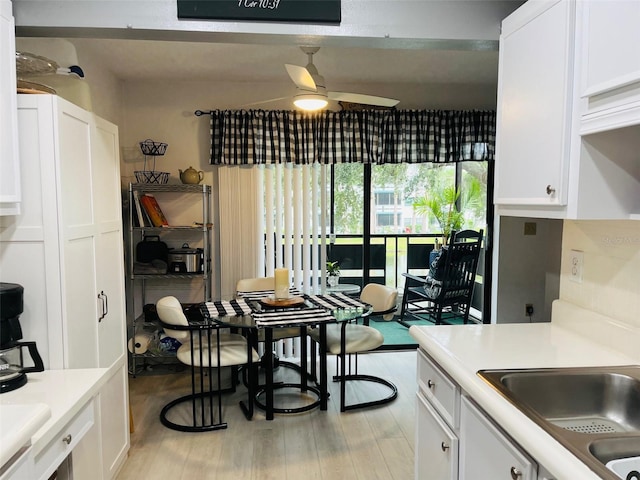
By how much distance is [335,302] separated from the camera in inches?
130

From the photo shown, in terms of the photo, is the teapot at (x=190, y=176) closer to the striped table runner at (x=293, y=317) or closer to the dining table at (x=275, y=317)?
the dining table at (x=275, y=317)

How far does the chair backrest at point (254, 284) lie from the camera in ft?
12.3

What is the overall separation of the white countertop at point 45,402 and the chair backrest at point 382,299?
76.4 inches

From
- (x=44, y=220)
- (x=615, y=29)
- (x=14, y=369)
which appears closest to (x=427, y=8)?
(x=615, y=29)

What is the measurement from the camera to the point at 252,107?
4141 millimetres

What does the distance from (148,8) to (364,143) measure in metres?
2.56

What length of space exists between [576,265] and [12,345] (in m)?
2.32

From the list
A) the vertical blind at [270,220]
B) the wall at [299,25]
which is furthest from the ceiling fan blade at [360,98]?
the vertical blind at [270,220]

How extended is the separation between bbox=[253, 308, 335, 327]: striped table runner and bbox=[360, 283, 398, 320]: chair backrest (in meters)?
0.45

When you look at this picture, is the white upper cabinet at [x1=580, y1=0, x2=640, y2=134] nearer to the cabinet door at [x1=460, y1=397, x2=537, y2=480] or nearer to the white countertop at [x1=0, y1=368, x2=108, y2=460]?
the cabinet door at [x1=460, y1=397, x2=537, y2=480]

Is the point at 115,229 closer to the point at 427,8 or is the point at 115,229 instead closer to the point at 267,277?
the point at 267,277

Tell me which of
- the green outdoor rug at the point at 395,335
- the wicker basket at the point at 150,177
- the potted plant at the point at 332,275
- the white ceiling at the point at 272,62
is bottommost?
the green outdoor rug at the point at 395,335

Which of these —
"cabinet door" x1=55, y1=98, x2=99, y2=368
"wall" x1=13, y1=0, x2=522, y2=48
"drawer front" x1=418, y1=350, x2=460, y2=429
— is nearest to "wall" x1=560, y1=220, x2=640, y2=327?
"drawer front" x1=418, y1=350, x2=460, y2=429

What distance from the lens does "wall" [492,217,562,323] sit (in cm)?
414
